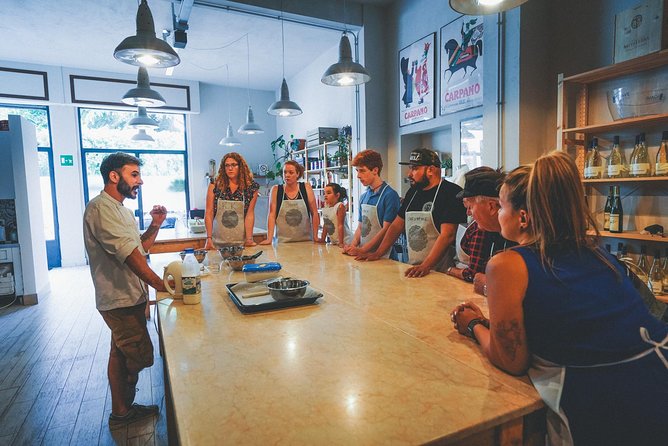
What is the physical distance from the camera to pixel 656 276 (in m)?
2.61

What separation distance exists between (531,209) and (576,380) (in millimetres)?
405

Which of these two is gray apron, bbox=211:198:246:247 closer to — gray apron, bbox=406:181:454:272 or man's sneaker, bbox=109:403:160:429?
man's sneaker, bbox=109:403:160:429

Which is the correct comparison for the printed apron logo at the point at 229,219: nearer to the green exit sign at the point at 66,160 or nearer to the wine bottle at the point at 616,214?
the wine bottle at the point at 616,214

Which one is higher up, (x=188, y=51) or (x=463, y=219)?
(x=188, y=51)

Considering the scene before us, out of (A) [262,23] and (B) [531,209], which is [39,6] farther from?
(B) [531,209]

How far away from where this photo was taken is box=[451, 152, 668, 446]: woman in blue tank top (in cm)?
84

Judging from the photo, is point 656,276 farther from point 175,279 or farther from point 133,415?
point 133,415

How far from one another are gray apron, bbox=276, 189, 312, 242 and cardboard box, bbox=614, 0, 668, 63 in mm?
2428

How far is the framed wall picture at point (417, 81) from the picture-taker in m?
4.40

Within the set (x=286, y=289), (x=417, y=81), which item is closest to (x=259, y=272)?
(x=286, y=289)

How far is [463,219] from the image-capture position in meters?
2.27

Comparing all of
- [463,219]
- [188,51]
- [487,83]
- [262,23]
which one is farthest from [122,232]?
[188,51]

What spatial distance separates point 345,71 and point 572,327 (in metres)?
2.70

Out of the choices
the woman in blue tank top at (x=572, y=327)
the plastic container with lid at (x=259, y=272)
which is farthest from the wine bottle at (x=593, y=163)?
the plastic container with lid at (x=259, y=272)
